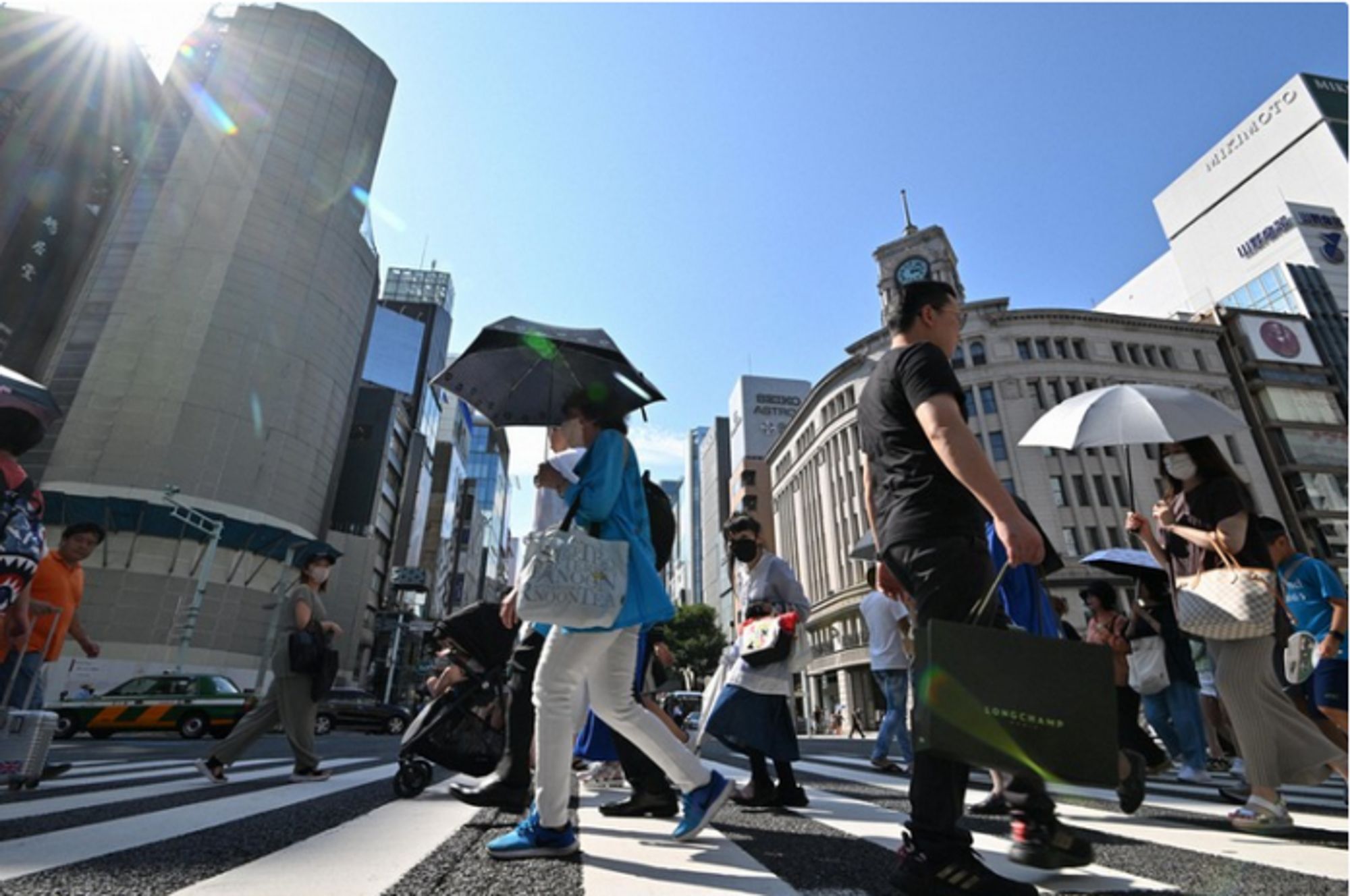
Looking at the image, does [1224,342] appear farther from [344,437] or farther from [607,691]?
[344,437]

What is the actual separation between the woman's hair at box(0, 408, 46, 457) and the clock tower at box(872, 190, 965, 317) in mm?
42399

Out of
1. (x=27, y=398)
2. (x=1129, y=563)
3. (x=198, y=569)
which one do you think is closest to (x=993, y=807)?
(x=1129, y=563)

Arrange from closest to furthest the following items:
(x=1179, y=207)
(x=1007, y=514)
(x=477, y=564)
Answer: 1. (x=1007, y=514)
2. (x=1179, y=207)
3. (x=477, y=564)

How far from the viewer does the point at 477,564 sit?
78.2 meters

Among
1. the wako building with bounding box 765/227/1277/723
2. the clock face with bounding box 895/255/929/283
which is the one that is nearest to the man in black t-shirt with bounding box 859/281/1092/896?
the wako building with bounding box 765/227/1277/723

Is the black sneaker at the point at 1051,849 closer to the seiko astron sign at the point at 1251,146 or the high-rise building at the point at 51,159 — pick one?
the high-rise building at the point at 51,159

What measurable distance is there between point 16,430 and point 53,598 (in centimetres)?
136

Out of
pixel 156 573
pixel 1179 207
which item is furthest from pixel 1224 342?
pixel 156 573

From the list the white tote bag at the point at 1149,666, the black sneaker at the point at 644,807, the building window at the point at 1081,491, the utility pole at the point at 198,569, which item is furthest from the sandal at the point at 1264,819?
the building window at the point at 1081,491

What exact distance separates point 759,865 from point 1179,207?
74.9m

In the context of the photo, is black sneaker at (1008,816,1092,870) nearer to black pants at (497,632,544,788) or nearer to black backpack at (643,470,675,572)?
black pants at (497,632,544,788)

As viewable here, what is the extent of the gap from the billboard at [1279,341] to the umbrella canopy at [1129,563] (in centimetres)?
4774

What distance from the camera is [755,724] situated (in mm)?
3514

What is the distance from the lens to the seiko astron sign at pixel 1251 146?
1993 inches
